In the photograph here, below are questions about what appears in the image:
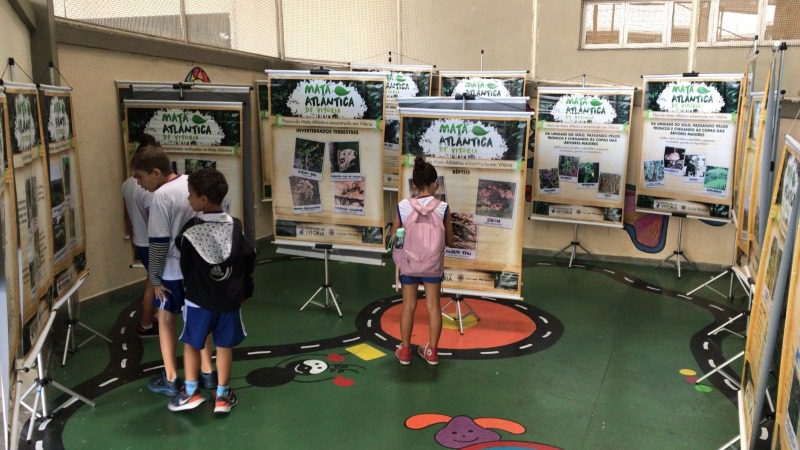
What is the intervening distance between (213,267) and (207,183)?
437 millimetres

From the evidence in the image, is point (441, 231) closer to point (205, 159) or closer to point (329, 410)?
point (329, 410)

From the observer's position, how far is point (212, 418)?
3414 millimetres

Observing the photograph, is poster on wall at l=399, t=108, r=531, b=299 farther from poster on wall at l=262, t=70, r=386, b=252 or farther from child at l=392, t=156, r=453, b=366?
child at l=392, t=156, r=453, b=366

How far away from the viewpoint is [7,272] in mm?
2275

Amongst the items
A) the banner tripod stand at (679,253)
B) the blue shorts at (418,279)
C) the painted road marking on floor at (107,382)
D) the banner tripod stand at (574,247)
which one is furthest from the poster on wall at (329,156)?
the banner tripod stand at (679,253)

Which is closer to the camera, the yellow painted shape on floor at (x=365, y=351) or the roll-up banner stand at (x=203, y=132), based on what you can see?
the yellow painted shape on floor at (x=365, y=351)

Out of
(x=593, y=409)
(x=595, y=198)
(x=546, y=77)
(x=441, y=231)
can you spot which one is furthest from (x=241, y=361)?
(x=546, y=77)

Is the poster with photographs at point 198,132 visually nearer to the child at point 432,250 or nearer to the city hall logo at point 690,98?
the child at point 432,250

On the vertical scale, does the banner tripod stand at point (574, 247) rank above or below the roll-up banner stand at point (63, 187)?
below

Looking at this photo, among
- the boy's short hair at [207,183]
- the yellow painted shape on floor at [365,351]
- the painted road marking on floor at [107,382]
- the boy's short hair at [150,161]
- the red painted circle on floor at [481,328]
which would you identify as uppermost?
the boy's short hair at [150,161]

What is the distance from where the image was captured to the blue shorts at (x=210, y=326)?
3.25 metres

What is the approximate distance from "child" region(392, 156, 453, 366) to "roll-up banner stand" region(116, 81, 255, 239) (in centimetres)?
162

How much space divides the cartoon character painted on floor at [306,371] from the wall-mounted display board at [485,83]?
373 centimetres

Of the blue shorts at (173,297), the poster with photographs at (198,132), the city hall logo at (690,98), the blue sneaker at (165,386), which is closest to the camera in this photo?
the blue shorts at (173,297)
